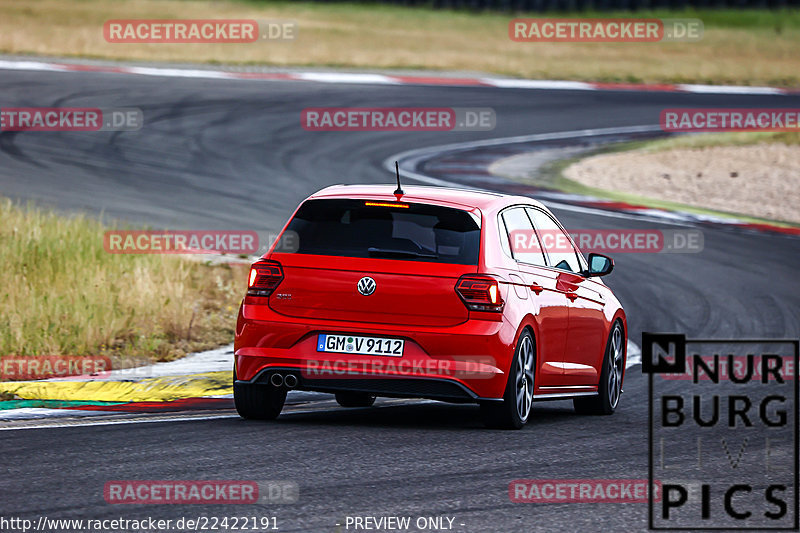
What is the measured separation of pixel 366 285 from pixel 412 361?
54 cm

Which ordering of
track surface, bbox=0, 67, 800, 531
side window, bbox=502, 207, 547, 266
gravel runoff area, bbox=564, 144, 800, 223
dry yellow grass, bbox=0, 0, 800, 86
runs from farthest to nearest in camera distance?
1. dry yellow grass, bbox=0, 0, 800, 86
2. gravel runoff area, bbox=564, 144, 800, 223
3. side window, bbox=502, 207, 547, 266
4. track surface, bbox=0, 67, 800, 531

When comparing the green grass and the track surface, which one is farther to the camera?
the green grass

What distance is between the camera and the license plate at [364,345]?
8.70 m

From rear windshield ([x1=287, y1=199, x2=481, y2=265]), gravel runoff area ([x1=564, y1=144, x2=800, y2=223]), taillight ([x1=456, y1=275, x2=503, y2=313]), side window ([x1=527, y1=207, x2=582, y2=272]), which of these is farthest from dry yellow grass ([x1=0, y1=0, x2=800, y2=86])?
taillight ([x1=456, y1=275, x2=503, y2=313])

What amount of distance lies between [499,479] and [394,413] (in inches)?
104

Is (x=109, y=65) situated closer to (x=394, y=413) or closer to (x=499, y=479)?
(x=394, y=413)

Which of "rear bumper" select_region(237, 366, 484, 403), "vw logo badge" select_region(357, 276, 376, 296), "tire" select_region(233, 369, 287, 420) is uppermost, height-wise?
"vw logo badge" select_region(357, 276, 376, 296)

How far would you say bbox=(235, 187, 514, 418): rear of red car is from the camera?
341 inches

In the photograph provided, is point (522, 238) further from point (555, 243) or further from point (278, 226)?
point (278, 226)

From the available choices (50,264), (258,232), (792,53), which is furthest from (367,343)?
(792,53)

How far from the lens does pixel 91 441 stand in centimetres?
824

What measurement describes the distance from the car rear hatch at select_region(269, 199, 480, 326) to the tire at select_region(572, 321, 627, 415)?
2023mm

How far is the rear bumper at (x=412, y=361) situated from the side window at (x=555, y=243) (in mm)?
1303

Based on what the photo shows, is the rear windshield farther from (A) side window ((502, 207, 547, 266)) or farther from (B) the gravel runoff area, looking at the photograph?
(B) the gravel runoff area
